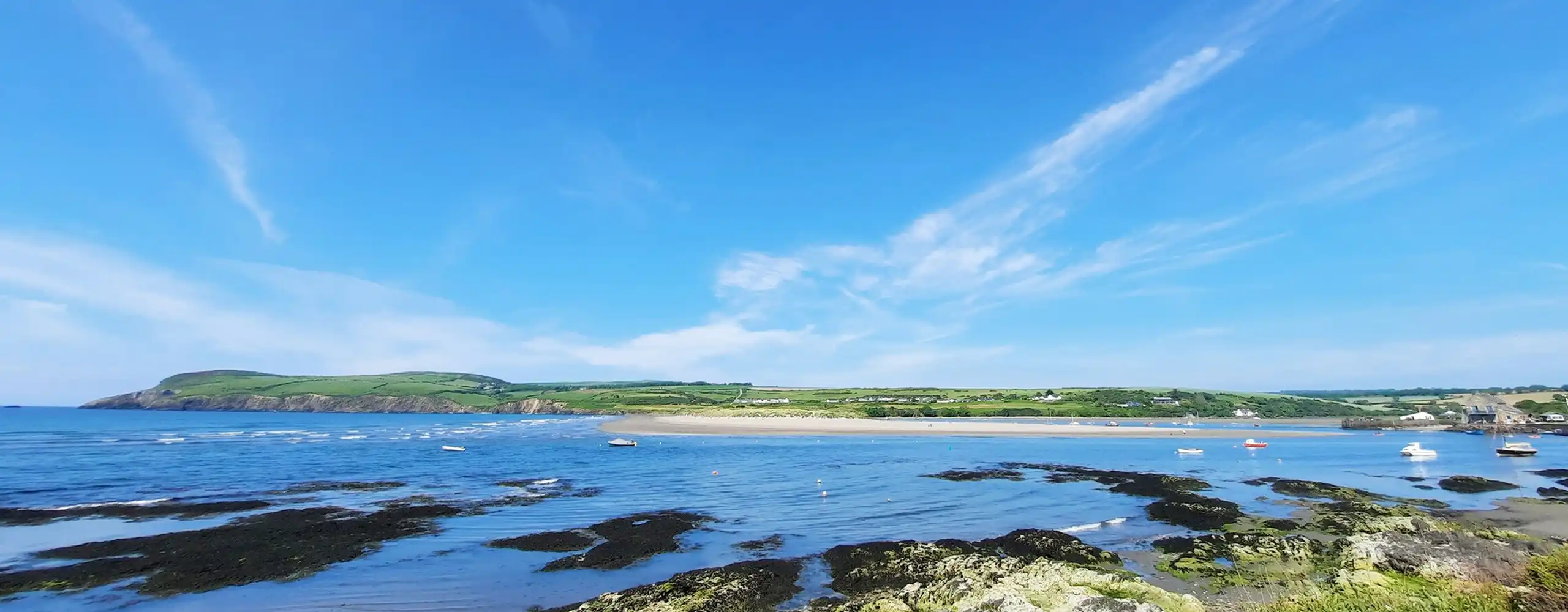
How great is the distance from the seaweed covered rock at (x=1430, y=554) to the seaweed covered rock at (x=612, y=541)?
19190mm

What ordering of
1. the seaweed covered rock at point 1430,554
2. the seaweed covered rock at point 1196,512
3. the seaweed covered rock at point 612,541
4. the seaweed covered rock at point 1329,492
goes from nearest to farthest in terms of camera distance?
the seaweed covered rock at point 1430,554 → the seaweed covered rock at point 612,541 → the seaweed covered rock at point 1196,512 → the seaweed covered rock at point 1329,492

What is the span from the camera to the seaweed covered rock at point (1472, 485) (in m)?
35.4

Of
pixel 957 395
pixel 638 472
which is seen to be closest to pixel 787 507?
pixel 638 472

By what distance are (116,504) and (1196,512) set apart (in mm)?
47252

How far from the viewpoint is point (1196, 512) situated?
92.2 ft

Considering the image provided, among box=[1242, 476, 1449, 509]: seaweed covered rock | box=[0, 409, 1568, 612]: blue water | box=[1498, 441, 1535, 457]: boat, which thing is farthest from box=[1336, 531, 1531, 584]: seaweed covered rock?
box=[1498, 441, 1535, 457]: boat

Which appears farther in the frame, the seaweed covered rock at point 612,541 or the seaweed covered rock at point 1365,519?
the seaweed covered rock at point 1365,519

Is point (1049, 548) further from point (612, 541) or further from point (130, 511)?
point (130, 511)

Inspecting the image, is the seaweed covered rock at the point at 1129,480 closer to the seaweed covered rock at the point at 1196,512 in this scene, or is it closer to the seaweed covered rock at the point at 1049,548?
the seaweed covered rock at the point at 1196,512

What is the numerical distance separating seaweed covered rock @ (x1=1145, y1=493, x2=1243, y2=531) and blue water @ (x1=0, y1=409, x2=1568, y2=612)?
0.92 metres

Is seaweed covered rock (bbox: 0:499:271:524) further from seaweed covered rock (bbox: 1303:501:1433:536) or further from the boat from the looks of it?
the boat

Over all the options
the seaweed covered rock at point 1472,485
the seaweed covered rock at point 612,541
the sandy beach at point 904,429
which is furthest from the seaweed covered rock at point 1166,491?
the sandy beach at point 904,429

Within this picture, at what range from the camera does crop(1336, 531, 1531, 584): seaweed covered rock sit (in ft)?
49.2

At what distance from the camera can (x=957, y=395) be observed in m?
198
